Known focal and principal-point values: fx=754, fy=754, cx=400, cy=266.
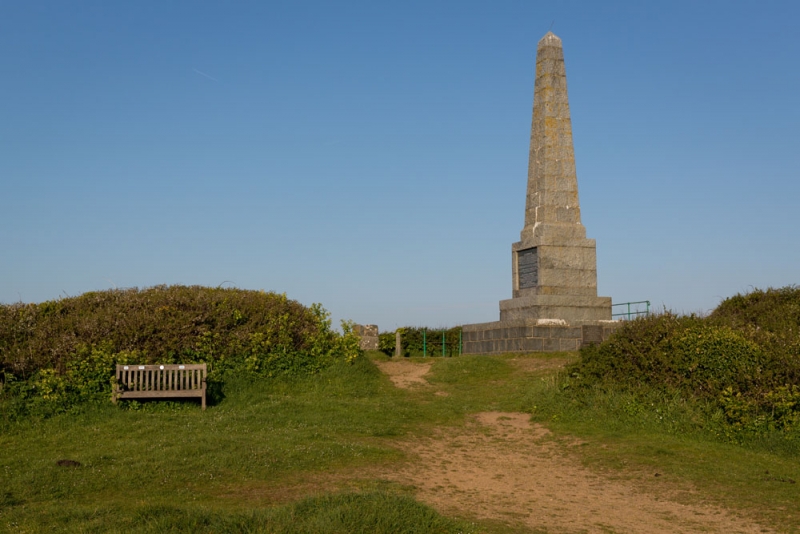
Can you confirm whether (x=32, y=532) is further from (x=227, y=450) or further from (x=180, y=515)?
(x=227, y=450)

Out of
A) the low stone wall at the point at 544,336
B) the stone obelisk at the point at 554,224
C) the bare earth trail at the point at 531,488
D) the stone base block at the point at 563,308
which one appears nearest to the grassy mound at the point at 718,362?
the bare earth trail at the point at 531,488

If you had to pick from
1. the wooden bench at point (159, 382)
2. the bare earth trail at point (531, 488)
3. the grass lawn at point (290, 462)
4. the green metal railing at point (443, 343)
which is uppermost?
the green metal railing at point (443, 343)

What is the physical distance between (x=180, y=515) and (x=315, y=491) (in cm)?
227

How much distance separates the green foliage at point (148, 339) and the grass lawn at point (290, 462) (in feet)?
2.40

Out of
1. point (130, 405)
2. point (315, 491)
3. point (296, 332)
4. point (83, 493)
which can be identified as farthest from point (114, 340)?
point (315, 491)

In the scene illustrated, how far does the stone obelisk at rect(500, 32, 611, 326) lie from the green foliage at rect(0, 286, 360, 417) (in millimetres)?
6925

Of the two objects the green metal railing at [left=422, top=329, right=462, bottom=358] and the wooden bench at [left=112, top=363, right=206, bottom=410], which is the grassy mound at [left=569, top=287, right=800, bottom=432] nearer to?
the wooden bench at [left=112, top=363, right=206, bottom=410]

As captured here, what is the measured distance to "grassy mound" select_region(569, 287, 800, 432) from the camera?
12000 mm

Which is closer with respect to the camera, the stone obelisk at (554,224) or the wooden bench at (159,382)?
the wooden bench at (159,382)

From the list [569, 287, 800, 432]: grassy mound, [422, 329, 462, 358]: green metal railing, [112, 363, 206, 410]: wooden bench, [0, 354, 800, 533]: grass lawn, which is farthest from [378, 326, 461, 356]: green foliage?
[112, 363, 206, 410]: wooden bench

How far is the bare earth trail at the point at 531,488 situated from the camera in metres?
8.25

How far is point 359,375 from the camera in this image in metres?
17.6

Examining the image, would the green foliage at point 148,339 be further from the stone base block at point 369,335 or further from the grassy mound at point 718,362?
the stone base block at point 369,335

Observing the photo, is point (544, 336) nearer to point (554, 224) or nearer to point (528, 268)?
point (528, 268)
